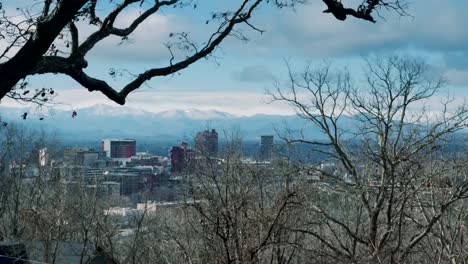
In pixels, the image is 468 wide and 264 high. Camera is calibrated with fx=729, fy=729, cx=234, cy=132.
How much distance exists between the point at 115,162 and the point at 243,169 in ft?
117

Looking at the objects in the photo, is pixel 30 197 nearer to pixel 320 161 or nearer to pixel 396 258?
pixel 320 161

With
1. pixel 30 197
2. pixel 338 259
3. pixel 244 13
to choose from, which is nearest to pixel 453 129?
pixel 338 259

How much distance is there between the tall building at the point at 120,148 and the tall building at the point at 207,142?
35.5 m

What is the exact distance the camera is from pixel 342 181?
565 inches

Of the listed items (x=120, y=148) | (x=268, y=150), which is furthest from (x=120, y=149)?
(x=268, y=150)

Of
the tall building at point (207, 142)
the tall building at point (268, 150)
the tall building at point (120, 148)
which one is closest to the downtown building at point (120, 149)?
the tall building at point (120, 148)

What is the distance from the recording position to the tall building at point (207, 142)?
1597cm

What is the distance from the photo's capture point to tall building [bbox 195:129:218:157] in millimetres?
15973

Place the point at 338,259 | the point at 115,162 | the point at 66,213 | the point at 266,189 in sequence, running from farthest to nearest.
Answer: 1. the point at 115,162
2. the point at 66,213
3. the point at 266,189
4. the point at 338,259

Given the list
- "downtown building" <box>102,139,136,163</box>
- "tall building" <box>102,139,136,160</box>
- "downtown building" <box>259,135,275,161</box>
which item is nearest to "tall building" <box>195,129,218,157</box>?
"downtown building" <box>259,135,275,161</box>

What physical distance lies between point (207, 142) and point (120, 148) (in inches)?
1598

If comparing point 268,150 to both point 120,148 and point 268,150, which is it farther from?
point 120,148

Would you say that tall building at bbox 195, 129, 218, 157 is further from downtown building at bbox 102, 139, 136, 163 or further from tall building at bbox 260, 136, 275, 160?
downtown building at bbox 102, 139, 136, 163

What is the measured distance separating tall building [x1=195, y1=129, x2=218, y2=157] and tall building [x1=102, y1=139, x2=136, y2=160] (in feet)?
117
